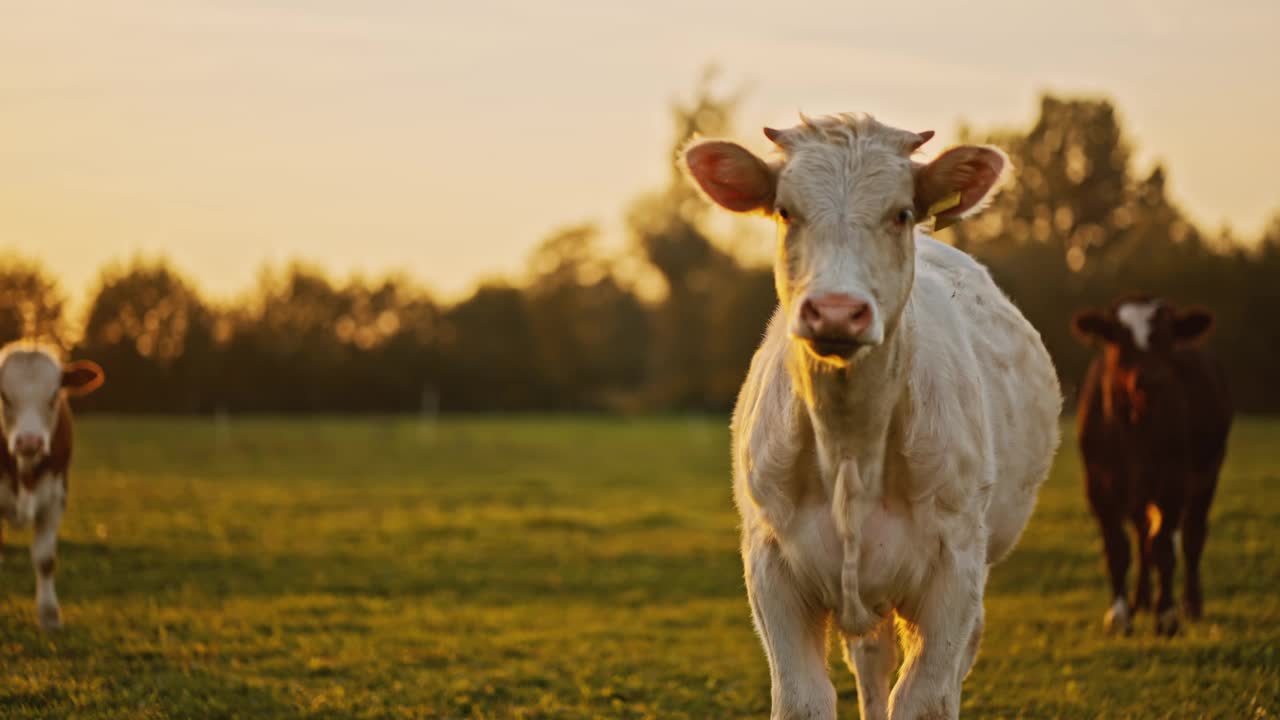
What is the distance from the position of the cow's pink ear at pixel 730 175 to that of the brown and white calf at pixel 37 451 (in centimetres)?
630

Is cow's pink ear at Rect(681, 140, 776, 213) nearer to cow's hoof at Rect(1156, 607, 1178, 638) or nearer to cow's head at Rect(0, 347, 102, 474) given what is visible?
cow's hoof at Rect(1156, 607, 1178, 638)

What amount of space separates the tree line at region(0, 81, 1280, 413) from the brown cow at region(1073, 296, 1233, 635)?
105ft

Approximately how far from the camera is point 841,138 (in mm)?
4633

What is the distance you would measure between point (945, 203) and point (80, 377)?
809 cm

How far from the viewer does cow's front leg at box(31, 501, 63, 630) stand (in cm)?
894

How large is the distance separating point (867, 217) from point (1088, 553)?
10.4 metres

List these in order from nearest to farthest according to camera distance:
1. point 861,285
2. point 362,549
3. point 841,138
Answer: point 861,285, point 841,138, point 362,549

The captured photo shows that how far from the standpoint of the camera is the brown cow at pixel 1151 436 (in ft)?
33.0

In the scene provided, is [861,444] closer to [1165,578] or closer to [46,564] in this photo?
[1165,578]

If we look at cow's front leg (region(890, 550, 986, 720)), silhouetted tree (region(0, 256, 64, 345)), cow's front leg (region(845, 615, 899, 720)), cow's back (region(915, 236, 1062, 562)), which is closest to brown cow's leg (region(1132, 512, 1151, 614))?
cow's back (region(915, 236, 1062, 562))

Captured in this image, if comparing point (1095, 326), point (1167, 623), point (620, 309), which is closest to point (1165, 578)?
point (1167, 623)

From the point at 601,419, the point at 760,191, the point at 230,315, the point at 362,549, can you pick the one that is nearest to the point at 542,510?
the point at 362,549

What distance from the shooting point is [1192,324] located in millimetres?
10703

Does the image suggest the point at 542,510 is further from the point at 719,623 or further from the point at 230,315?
the point at 230,315
